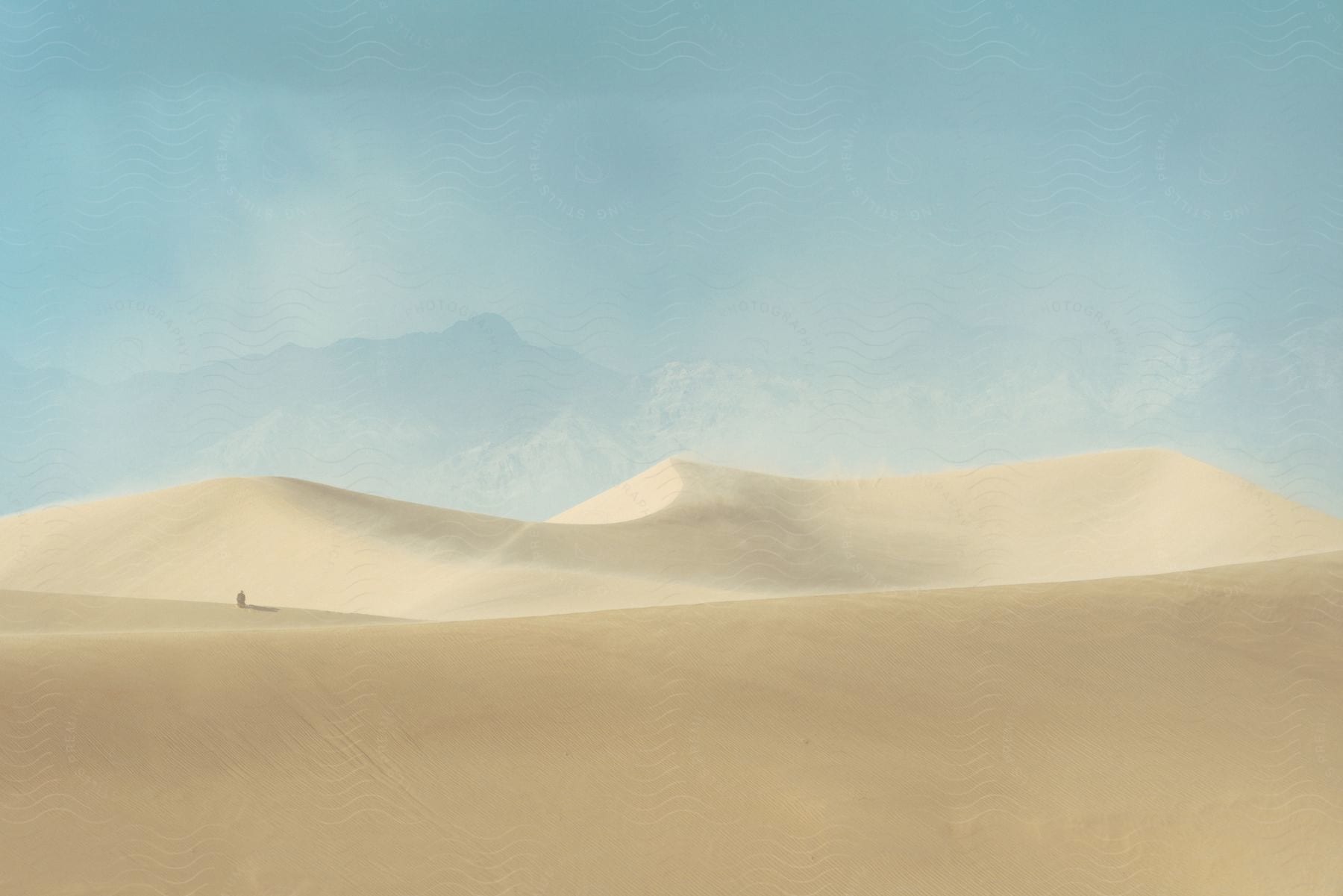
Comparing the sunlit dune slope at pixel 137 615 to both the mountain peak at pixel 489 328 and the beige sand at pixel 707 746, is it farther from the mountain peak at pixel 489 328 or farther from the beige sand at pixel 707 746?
the mountain peak at pixel 489 328

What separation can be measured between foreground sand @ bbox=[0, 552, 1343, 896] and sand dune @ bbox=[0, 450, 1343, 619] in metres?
6.94

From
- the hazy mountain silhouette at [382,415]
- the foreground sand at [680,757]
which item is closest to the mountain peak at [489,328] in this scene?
the hazy mountain silhouette at [382,415]

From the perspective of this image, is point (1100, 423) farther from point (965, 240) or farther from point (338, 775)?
point (338, 775)

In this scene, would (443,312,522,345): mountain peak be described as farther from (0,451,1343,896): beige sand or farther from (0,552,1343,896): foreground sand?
(0,552,1343,896): foreground sand

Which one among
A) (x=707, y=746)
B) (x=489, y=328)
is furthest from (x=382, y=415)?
(x=707, y=746)

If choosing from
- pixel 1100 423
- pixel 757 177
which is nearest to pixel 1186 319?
pixel 1100 423

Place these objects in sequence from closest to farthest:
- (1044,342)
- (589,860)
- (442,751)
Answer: (589,860) < (442,751) < (1044,342)

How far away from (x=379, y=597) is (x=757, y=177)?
331 inches

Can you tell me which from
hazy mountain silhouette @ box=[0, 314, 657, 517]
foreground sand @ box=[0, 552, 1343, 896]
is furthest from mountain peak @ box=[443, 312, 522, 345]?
foreground sand @ box=[0, 552, 1343, 896]

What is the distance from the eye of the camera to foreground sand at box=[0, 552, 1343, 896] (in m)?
7.75

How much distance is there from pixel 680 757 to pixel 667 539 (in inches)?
470

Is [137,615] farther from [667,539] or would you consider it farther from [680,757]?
[667,539]

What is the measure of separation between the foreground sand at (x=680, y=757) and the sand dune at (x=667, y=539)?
6938mm

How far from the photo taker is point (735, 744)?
28.4 ft
